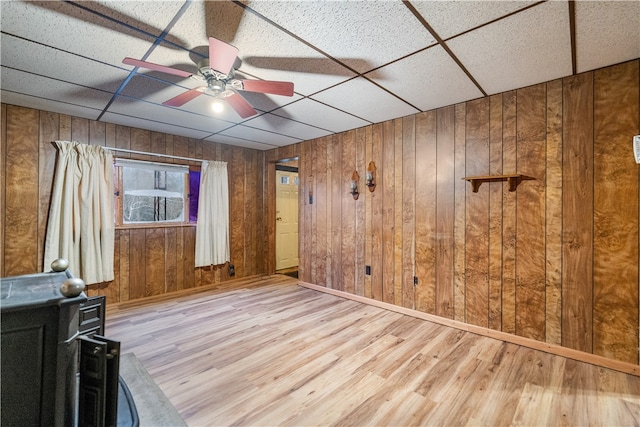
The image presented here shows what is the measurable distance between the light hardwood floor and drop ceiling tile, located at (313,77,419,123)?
231 cm

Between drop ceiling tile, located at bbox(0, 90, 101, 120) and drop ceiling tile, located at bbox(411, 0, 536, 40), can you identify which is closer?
drop ceiling tile, located at bbox(411, 0, 536, 40)

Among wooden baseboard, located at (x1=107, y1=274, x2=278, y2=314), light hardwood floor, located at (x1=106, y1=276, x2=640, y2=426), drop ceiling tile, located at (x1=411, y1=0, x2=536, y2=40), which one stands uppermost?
drop ceiling tile, located at (x1=411, y1=0, x2=536, y2=40)

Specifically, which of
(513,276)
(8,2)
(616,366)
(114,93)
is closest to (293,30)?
(8,2)

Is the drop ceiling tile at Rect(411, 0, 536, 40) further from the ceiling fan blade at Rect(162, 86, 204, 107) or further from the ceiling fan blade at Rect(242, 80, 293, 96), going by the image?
the ceiling fan blade at Rect(162, 86, 204, 107)

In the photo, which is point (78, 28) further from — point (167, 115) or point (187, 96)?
point (167, 115)

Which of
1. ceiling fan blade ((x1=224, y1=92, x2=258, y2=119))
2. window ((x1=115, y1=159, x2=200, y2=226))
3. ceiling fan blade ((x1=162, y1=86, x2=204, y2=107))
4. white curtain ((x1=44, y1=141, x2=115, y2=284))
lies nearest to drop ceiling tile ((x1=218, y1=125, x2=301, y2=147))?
window ((x1=115, y1=159, x2=200, y2=226))

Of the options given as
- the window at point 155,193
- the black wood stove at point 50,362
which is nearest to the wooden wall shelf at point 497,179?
the black wood stove at point 50,362

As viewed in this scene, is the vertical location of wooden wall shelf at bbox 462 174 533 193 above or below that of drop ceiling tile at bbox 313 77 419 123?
below

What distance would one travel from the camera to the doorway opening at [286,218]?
573 centimetres

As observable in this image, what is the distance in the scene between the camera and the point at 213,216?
4559 mm

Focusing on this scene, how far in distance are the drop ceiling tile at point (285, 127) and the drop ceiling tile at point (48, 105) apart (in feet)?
5.63

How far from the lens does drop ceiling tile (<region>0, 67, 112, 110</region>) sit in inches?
93.7

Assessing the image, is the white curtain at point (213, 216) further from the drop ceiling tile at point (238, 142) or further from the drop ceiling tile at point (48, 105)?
the drop ceiling tile at point (48, 105)

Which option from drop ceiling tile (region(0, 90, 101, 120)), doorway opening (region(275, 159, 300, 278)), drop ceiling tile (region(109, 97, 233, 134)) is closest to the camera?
drop ceiling tile (region(0, 90, 101, 120))
